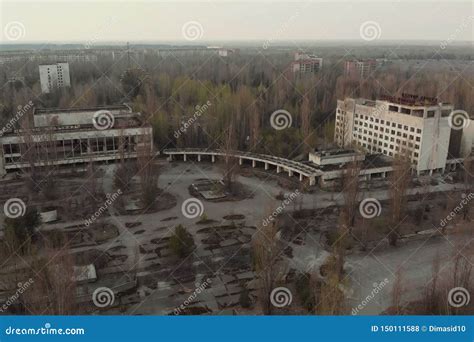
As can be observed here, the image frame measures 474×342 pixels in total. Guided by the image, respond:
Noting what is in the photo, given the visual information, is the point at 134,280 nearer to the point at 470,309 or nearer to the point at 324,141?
the point at 470,309

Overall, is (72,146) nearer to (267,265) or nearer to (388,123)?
(267,265)

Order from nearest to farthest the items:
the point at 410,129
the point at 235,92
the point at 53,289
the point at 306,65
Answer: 1. the point at 53,289
2. the point at 410,129
3. the point at 235,92
4. the point at 306,65

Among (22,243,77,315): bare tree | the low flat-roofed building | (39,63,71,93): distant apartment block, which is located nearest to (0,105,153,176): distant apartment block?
the low flat-roofed building

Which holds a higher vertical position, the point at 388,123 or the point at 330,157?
the point at 388,123

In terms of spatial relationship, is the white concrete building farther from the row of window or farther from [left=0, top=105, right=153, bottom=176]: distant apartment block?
[left=0, top=105, right=153, bottom=176]: distant apartment block

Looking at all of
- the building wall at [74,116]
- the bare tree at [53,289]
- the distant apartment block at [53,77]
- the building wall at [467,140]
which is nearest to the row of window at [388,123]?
the building wall at [467,140]

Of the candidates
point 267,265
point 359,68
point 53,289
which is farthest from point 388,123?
point 359,68

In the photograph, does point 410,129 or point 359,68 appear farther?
point 359,68
